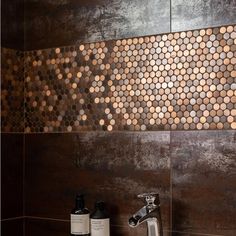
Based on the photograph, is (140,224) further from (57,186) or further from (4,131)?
(4,131)

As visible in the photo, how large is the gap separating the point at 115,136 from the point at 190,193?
1.07 feet

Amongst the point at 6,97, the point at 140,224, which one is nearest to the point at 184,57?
the point at 140,224

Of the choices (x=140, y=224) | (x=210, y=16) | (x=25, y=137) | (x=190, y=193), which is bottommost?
(x=140, y=224)

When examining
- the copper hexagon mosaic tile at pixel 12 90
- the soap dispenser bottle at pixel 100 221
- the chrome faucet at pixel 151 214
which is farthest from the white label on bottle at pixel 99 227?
the copper hexagon mosaic tile at pixel 12 90

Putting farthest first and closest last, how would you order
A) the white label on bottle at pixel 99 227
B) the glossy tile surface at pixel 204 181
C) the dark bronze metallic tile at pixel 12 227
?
1. the dark bronze metallic tile at pixel 12 227
2. the white label on bottle at pixel 99 227
3. the glossy tile surface at pixel 204 181

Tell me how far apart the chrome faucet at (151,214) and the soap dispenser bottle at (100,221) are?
150 millimetres

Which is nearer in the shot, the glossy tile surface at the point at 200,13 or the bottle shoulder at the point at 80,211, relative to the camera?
the glossy tile surface at the point at 200,13

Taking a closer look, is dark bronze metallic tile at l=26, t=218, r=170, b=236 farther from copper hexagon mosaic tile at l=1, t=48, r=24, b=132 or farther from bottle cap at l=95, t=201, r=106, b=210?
copper hexagon mosaic tile at l=1, t=48, r=24, b=132

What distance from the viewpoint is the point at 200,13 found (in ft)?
5.74

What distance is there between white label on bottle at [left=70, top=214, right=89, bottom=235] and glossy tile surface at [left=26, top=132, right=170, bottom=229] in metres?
0.10

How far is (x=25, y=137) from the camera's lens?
214 cm

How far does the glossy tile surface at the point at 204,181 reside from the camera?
1.68 meters

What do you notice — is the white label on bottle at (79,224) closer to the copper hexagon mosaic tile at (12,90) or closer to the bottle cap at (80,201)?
the bottle cap at (80,201)

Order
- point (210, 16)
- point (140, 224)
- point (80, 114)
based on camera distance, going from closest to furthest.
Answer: point (210, 16)
point (140, 224)
point (80, 114)
